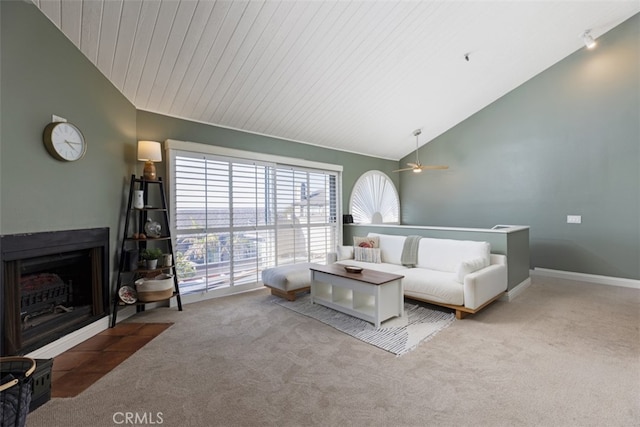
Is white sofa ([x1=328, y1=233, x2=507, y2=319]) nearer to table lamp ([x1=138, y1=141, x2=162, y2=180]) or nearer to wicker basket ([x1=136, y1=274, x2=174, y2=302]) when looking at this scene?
wicker basket ([x1=136, y1=274, x2=174, y2=302])

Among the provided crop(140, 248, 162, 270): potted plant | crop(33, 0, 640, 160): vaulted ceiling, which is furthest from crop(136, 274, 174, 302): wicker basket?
crop(33, 0, 640, 160): vaulted ceiling

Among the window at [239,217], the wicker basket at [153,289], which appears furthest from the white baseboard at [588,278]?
the wicker basket at [153,289]

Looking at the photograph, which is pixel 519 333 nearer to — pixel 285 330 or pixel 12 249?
pixel 285 330

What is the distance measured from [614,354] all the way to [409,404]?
201 centimetres

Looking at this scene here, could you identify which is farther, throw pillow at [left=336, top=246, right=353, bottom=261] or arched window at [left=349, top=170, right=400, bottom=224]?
arched window at [left=349, top=170, right=400, bottom=224]

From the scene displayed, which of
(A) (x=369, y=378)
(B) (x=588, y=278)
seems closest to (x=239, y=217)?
(A) (x=369, y=378)

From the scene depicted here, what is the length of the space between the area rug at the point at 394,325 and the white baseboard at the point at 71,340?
2.00 m

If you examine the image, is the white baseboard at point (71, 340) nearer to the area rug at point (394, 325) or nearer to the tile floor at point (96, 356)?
the tile floor at point (96, 356)

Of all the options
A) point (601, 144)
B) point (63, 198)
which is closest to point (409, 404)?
point (63, 198)

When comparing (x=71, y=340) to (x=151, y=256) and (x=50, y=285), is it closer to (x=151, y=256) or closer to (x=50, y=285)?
(x=50, y=285)

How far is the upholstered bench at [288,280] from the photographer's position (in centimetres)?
405

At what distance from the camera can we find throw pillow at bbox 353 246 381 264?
4.77 metres

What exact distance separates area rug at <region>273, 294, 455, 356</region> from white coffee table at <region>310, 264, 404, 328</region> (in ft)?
0.25

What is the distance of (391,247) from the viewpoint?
4.82m
